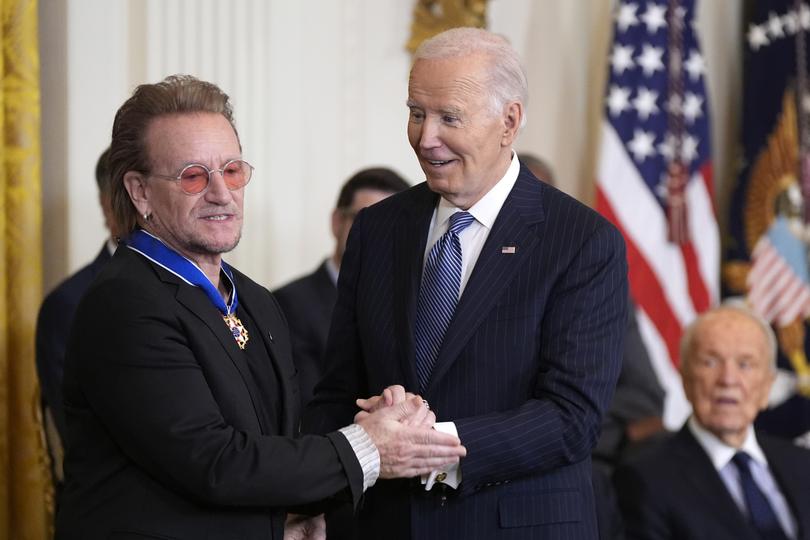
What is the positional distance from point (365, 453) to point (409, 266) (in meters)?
0.52

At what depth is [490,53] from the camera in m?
3.00

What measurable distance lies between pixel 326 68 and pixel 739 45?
101 inches

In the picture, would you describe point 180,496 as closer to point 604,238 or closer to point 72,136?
point 604,238

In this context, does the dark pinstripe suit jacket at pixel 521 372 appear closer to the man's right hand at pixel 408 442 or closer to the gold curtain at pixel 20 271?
the man's right hand at pixel 408 442

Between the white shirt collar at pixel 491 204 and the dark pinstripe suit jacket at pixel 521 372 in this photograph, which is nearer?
the dark pinstripe suit jacket at pixel 521 372

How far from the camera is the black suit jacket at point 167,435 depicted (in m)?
2.55

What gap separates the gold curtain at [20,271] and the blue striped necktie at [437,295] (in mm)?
2322

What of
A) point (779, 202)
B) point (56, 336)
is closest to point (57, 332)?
point (56, 336)

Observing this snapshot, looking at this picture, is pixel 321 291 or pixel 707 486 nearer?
pixel 707 486

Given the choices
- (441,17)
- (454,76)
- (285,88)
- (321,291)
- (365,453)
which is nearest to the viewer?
(365,453)

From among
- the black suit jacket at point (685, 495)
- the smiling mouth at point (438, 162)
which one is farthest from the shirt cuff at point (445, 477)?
the black suit jacket at point (685, 495)

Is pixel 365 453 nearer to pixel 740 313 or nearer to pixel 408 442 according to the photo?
pixel 408 442

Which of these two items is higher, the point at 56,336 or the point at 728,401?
the point at 56,336

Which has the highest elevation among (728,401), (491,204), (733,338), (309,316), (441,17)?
(441,17)
